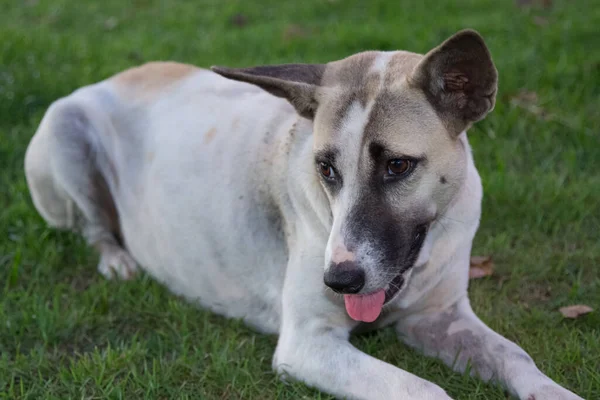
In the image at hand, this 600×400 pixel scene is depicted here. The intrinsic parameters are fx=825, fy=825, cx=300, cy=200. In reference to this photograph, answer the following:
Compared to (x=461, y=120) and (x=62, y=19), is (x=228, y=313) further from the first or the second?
(x=62, y=19)

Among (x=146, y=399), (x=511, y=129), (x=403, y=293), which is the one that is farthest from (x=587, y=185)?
(x=146, y=399)

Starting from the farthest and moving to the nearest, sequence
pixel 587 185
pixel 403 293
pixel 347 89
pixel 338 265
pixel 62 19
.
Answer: pixel 62 19, pixel 587 185, pixel 403 293, pixel 347 89, pixel 338 265

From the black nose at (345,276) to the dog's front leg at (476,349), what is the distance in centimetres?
82

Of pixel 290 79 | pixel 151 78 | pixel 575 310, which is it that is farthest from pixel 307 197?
pixel 151 78

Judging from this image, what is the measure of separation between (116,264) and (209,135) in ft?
3.30

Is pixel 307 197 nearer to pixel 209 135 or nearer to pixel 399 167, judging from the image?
pixel 399 167

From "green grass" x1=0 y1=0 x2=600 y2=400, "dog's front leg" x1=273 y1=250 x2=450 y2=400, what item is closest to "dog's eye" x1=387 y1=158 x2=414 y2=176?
"dog's front leg" x1=273 y1=250 x2=450 y2=400

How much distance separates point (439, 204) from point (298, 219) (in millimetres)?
728

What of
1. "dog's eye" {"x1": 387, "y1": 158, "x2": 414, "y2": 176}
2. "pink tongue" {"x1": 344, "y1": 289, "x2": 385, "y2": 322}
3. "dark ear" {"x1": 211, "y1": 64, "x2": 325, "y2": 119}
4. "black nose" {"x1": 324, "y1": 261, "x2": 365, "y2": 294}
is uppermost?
"dark ear" {"x1": 211, "y1": 64, "x2": 325, "y2": 119}

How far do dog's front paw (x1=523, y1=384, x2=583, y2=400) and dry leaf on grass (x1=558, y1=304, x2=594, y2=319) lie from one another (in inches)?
29.3

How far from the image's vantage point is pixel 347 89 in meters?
3.30

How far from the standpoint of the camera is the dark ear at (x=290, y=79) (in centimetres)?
342

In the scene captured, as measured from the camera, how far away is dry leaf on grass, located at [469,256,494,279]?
4.39 metres

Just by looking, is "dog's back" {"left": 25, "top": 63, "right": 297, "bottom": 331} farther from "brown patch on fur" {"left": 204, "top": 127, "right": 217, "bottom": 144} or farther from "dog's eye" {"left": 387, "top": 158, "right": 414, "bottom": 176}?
"dog's eye" {"left": 387, "top": 158, "right": 414, "bottom": 176}
